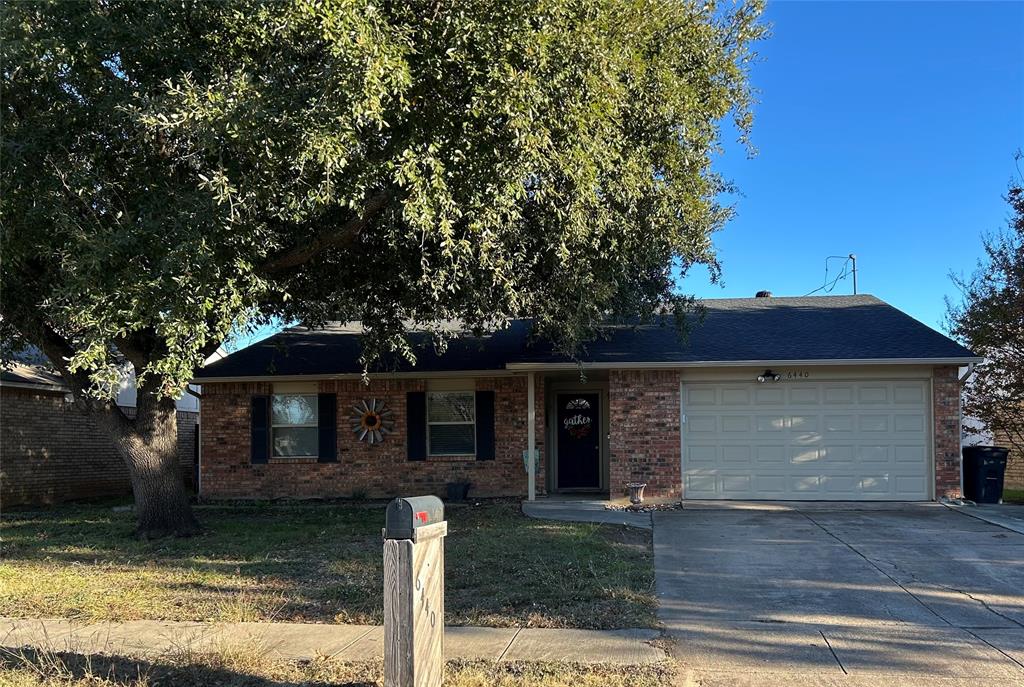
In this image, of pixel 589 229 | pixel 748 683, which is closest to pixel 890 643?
pixel 748 683

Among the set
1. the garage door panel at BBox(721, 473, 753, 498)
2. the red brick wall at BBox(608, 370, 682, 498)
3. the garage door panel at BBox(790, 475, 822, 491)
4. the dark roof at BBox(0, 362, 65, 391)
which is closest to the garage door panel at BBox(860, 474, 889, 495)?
the garage door panel at BBox(790, 475, 822, 491)

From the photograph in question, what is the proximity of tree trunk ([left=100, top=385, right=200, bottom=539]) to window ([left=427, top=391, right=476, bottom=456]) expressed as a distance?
5.54 m

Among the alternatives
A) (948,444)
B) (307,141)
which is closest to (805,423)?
(948,444)

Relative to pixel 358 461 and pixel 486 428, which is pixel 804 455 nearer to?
pixel 486 428

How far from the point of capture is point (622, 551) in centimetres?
990

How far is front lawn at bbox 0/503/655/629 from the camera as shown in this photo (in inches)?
285

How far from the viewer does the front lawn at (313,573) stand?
7.23 metres

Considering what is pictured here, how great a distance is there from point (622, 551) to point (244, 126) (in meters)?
6.37

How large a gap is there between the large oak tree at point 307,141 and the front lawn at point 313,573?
6.82 ft

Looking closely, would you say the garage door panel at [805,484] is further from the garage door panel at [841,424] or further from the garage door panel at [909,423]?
the garage door panel at [909,423]

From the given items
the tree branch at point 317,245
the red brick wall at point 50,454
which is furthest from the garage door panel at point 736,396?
the red brick wall at point 50,454

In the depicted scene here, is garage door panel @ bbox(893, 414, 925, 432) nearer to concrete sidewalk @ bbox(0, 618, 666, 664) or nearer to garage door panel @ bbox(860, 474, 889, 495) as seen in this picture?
garage door panel @ bbox(860, 474, 889, 495)

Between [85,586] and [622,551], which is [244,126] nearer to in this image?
[85,586]

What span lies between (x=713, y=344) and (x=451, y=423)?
533 cm
